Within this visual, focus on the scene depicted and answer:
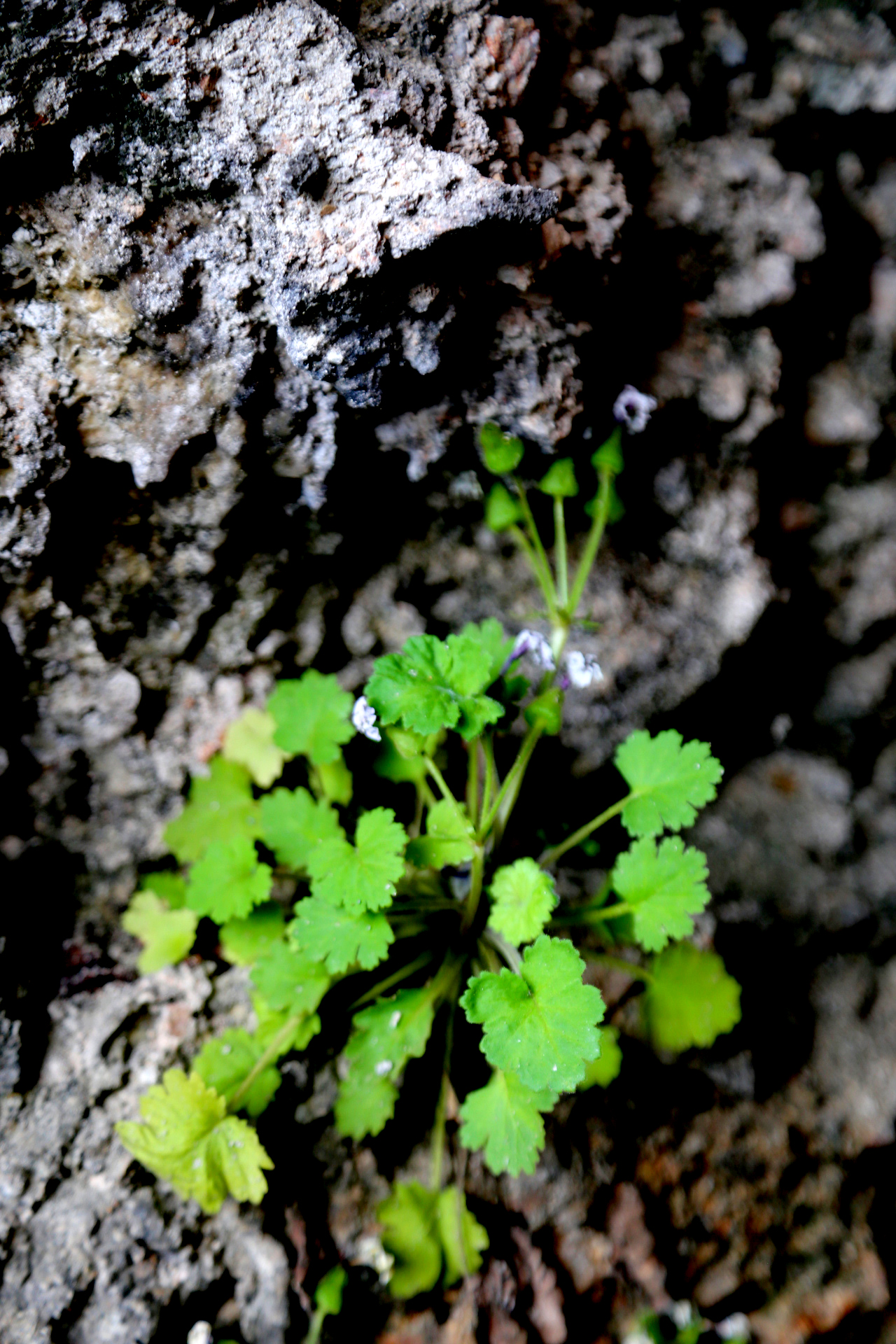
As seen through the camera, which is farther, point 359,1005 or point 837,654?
point 837,654

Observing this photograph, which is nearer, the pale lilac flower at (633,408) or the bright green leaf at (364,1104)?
the bright green leaf at (364,1104)

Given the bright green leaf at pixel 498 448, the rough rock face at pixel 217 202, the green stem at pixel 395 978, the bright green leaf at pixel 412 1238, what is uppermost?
the rough rock face at pixel 217 202

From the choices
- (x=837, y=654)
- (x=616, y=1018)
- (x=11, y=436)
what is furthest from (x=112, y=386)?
(x=837, y=654)

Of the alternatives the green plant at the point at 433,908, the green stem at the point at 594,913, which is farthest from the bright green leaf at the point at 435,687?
the green stem at the point at 594,913

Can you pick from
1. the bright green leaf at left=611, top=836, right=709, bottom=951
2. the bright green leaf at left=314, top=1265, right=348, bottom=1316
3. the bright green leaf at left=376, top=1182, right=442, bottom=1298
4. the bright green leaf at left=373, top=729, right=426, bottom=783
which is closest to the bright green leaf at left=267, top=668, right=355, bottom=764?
the bright green leaf at left=373, top=729, right=426, bottom=783

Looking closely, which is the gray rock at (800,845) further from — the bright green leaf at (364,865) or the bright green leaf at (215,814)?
the bright green leaf at (215,814)

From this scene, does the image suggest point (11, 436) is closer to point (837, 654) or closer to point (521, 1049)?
point (521, 1049)
